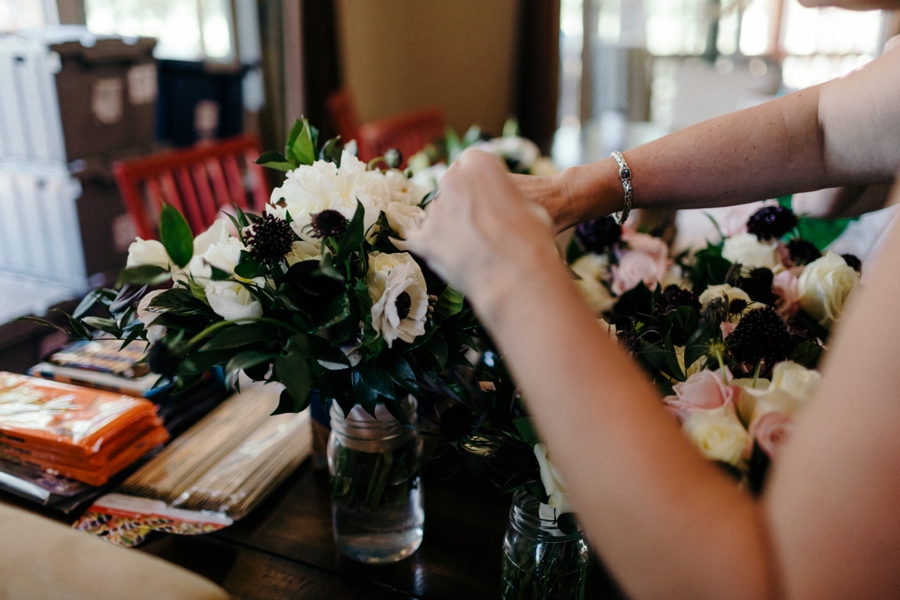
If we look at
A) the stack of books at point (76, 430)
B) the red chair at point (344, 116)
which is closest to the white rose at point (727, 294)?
the stack of books at point (76, 430)

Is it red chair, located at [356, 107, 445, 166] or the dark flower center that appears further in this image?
red chair, located at [356, 107, 445, 166]

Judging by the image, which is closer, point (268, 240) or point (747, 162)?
point (268, 240)

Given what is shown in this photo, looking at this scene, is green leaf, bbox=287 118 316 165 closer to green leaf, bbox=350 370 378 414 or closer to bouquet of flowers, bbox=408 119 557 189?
green leaf, bbox=350 370 378 414

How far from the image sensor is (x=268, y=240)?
1.97 feet

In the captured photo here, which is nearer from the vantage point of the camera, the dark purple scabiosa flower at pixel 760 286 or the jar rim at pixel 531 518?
the jar rim at pixel 531 518

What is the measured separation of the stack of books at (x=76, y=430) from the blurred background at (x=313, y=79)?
245 mm

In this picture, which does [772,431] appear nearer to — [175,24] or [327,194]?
[327,194]

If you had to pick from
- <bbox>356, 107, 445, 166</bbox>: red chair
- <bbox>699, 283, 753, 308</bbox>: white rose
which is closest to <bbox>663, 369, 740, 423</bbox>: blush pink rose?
<bbox>699, 283, 753, 308</bbox>: white rose

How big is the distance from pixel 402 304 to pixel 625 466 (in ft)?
0.88

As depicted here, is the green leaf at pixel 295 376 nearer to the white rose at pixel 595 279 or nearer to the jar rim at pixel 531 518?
the jar rim at pixel 531 518

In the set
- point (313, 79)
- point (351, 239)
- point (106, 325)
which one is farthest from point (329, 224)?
point (313, 79)

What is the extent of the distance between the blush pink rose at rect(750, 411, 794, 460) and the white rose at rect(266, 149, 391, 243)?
0.39 metres

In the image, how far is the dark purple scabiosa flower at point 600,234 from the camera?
955mm

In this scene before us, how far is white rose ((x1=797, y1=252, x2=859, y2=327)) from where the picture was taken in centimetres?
78
